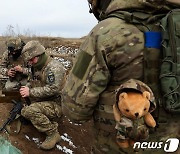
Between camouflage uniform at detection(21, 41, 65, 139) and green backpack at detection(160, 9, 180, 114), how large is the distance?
3085 millimetres

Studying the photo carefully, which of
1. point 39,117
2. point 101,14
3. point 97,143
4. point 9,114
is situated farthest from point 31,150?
point 101,14

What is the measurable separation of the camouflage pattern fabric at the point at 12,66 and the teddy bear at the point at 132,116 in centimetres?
368

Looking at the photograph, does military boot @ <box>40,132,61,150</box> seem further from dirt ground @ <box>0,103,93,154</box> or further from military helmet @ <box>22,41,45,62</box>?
military helmet @ <box>22,41,45,62</box>

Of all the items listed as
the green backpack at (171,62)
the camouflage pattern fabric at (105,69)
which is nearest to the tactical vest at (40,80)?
the camouflage pattern fabric at (105,69)

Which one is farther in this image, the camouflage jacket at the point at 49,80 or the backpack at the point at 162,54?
the camouflage jacket at the point at 49,80

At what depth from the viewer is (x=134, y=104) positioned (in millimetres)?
2666

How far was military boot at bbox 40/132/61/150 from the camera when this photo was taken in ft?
19.5

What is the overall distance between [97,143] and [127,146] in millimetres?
509

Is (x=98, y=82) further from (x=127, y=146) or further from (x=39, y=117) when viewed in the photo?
(x=39, y=117)

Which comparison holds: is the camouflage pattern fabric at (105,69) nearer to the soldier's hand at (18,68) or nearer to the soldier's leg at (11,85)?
the soldier's hand at (18,68)

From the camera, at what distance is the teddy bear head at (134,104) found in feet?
8.75

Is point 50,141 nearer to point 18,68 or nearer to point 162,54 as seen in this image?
point 18,68

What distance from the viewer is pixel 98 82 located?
306 cm

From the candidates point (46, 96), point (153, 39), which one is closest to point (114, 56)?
point (153, 39)
